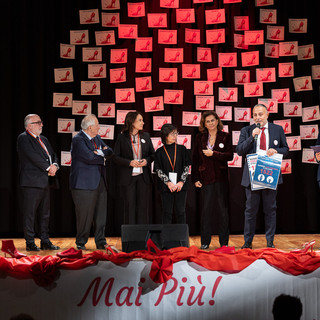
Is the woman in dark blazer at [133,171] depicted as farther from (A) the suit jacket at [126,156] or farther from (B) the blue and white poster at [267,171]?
(B) the blue and white poster at [267,171]

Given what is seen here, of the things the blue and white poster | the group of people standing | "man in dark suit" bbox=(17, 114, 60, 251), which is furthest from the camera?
"man in dark suit" bbox=(17, 114, 60, 251)

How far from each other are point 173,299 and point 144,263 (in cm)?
18

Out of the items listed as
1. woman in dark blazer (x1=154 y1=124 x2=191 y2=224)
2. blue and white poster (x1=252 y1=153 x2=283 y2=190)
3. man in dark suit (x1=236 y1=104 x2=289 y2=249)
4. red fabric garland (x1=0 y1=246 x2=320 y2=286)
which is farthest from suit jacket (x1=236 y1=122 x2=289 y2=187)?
red fabric garland (x1=0 y1=246 x2=320 y2=286)

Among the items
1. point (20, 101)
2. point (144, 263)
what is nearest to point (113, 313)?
point (144, 263)

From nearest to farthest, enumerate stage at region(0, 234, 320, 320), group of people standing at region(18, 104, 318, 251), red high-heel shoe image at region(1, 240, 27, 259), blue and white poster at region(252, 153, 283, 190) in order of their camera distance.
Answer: stage at region(0, 234, 320, 320) < red high-heel shoe image at region(1, 240, 27, 259) < blue and white poster at region(252, 153, 283, 190) < group of people standing at region(18, 104, 318, 251)

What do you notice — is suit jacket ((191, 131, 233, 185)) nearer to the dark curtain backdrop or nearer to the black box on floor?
the dark curtain backdrop

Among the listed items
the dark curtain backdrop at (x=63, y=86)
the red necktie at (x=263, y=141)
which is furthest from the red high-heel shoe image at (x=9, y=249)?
the dark curtain backdrop at (x=63, y=86)

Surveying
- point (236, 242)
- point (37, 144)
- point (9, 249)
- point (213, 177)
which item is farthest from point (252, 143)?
point (9, 249)

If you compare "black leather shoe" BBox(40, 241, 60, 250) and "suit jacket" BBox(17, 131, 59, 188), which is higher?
"suit jacket" BBox(17, 131, 59, 188)

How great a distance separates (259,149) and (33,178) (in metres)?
2.35

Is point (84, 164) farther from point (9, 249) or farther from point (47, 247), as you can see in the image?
point (9, 249)

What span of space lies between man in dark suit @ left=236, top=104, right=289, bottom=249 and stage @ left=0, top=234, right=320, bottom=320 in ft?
8.49

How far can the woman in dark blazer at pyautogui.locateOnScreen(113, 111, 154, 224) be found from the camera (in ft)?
14.9

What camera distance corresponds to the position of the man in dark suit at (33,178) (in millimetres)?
4516
